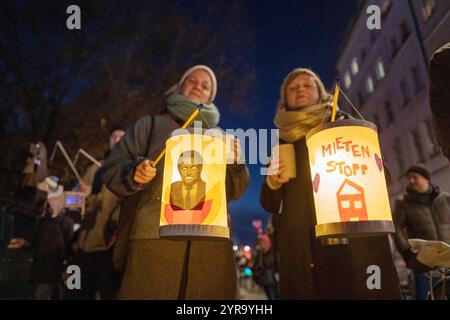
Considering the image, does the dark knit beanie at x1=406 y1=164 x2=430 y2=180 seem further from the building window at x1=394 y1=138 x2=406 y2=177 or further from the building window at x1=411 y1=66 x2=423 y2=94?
the building window at x1=394 y1=138 x2=406 y2=177

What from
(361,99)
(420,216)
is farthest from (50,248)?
(361,99)

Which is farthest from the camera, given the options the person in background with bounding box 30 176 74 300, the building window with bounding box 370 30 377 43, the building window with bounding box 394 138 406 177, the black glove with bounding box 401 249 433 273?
the building window with bounding box 370 30 377 43

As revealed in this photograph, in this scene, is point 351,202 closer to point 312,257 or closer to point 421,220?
point 312,257

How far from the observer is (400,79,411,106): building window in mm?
13559

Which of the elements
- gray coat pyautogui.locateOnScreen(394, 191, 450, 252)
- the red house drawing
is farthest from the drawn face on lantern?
gray coat pyautogui.locateOnScreen(394, 191, 450, 252)

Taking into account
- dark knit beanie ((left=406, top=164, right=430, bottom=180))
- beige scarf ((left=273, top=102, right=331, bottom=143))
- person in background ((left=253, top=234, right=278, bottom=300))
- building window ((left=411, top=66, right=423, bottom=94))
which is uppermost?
building window ((left=411, top=66, right=423, bottom=94))

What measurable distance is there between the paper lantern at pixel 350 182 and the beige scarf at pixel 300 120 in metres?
0.49

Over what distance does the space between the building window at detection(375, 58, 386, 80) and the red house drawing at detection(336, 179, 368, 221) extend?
17.5 meters

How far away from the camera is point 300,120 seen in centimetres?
217

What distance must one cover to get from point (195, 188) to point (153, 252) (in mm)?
631

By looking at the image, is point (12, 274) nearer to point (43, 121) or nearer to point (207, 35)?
point (43, 121)

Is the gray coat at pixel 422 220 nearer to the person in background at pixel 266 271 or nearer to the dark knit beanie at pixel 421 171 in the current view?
the dark knit beanie at pixel 421 171

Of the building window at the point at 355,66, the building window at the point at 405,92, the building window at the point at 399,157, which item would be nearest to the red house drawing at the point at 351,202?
the building window at the point at 399,157

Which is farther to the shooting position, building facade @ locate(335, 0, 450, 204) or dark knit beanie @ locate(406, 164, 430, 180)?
building facade @ locate(335, 0, 450, 204)
